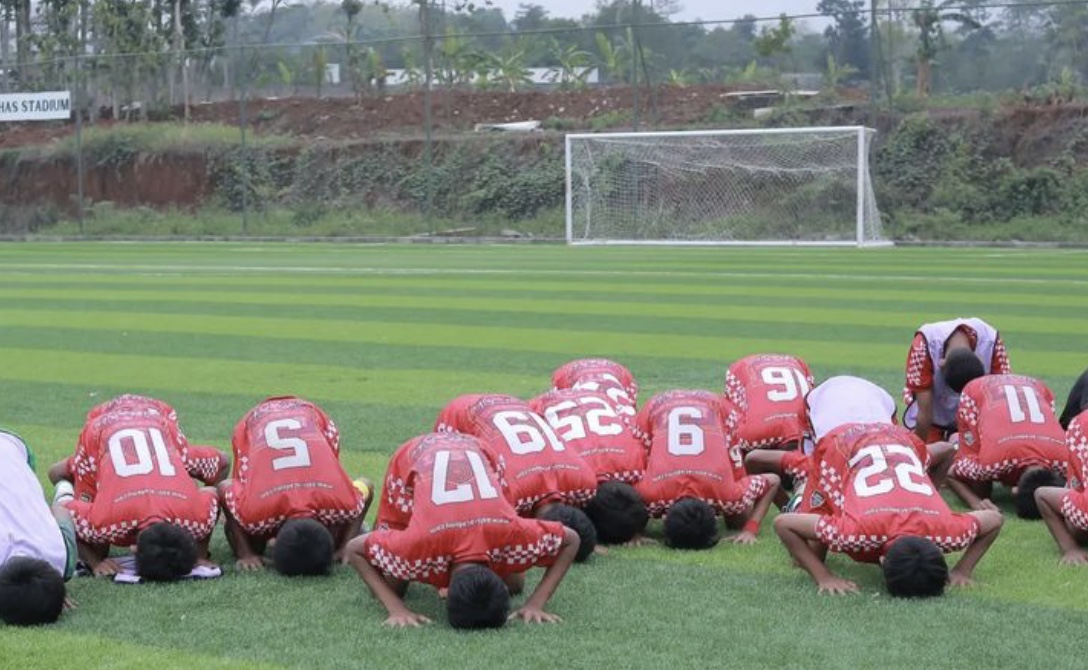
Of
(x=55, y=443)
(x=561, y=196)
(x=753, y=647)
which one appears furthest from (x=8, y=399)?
(x=561, y=196)

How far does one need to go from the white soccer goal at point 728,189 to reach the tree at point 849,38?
4.03 metres

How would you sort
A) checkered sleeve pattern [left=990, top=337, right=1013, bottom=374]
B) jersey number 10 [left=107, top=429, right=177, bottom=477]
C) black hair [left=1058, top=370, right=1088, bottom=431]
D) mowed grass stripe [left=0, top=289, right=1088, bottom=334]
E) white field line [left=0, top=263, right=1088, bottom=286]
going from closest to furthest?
1. jersey number 10 [left=107, top=429, right=177, bottom=477]
2. black hair [left=1058, top=370, right=1088, bottom=431]
3. checkered sleeve pattern [left=990, top=337, right=1013, bottom=374]
4. mowed grass stripe [left=0, top=289, right=1088, bottom=334]
5. white field line [left=0, top=263, right=1088, bottom=286]

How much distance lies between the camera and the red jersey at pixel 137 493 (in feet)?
20.8

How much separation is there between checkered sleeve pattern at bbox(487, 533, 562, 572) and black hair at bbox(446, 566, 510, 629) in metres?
0.09

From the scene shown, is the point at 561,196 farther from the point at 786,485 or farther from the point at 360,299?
the point at 786,485

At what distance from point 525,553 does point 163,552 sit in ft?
4.64

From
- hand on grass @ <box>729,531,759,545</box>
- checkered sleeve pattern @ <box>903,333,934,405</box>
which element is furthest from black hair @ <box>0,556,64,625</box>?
checkered sleeve pattern @ <box>903,333,934,405</box>

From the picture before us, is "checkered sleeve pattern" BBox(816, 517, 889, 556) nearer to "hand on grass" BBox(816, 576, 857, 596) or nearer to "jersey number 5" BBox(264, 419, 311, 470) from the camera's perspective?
"hand on grass" BBox(816, 576, 857, 596)

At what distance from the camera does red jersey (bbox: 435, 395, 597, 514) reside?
21.8 ft

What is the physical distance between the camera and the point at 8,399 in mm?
11383

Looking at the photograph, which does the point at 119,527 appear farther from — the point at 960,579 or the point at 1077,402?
the point at 1077,402

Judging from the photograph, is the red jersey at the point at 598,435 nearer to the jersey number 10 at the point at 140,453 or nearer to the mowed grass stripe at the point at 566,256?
the jersey number 10 at the point at 140,453

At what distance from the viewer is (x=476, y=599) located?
218 inches

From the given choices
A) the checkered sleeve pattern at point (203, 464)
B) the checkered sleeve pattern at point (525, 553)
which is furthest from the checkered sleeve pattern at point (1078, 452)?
the checkered sleeve pattern at point (203, 464)
